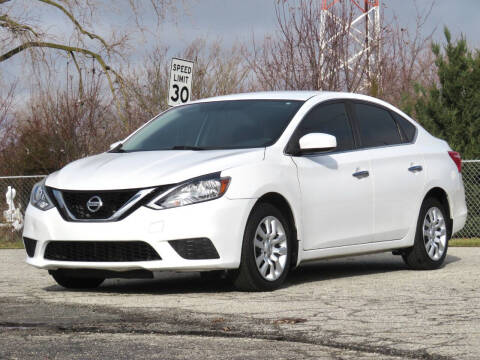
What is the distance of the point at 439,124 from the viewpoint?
655 inches

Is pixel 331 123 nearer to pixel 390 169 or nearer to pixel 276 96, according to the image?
pixel 276 96

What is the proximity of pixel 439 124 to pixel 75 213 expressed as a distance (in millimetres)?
9977

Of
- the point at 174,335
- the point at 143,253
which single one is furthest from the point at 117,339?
the point at 143,253

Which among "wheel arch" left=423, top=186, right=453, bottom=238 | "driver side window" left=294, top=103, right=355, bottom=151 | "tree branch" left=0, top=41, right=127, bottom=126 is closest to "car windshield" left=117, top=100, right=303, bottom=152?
"driver side window" left=294, top=103, right=355, bottom=151

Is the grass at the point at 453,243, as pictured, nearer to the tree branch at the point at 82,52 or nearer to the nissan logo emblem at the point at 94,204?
the tree branch at the point at 82,52

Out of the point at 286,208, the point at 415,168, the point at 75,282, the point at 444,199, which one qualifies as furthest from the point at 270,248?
the point at 444,199

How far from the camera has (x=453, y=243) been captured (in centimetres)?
1495

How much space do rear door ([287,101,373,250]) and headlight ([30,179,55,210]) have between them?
2095mm

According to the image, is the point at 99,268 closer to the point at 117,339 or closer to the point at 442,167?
the point at 117,339

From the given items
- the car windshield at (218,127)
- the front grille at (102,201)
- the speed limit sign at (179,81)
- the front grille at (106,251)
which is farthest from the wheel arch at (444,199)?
the speed limit sign at (179,81)

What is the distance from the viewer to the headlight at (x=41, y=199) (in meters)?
8.11

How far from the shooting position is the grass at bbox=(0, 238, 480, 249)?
1465 centimetres

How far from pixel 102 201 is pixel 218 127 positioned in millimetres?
1579

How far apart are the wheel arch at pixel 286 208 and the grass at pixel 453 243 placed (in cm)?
664
